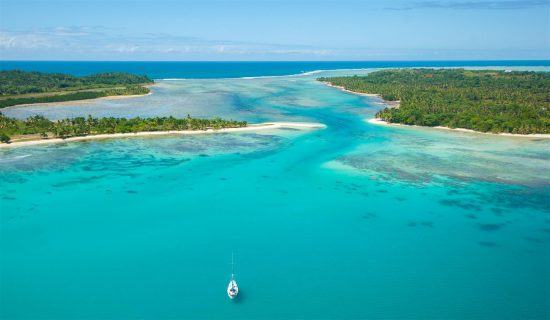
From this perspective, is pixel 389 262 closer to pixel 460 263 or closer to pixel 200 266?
pixel 460 263

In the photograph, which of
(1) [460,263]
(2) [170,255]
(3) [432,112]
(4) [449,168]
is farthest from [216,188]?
(3) [432,112]

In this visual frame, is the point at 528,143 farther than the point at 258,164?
Yes

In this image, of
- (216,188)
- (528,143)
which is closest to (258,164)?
(216,188)

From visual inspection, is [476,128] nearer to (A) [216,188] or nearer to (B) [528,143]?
(B) [528,143]

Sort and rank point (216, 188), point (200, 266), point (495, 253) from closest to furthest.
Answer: point (200, 266), point (495, 253), point (216, 188)

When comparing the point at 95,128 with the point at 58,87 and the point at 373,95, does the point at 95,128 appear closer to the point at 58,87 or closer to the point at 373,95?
the point at 58,87

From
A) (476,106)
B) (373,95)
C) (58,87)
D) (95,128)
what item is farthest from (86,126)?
(373,95)

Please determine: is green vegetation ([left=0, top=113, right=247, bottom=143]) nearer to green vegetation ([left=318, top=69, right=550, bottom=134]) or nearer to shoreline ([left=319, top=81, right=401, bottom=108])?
green vegetation ([left=318, top=69, right=550, bottom=134])

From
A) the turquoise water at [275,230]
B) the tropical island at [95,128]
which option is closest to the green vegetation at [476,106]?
the turquoise water at [275,230]

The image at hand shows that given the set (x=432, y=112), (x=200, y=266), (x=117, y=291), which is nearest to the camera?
(x=117, y=291)

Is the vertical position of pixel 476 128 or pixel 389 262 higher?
pixel 476 128
